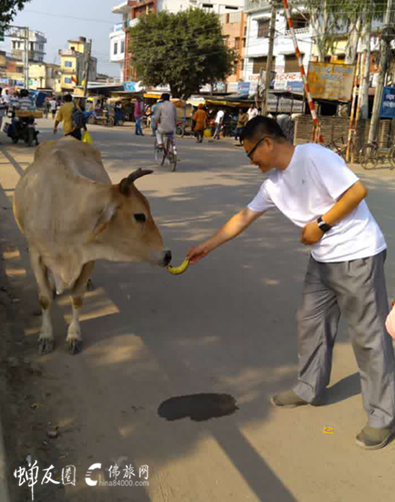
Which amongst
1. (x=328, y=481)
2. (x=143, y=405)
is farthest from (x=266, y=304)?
(x=328, y=481)

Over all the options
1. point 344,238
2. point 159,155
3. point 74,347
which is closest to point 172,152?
A: point 159,155

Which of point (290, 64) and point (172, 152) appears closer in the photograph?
point (172, 152)

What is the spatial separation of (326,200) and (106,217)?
1.39 metres

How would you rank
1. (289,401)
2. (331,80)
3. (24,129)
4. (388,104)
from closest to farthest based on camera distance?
(289,401) < (24,129) < (331,80) < (388,104)

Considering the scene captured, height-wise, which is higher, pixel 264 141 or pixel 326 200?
pixel 264 141

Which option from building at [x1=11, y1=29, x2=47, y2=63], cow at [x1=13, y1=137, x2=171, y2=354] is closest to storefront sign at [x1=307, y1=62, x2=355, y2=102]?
cow at [x1=13, y1=137, x2=171, y2=354]

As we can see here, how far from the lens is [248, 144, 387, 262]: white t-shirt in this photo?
288cm

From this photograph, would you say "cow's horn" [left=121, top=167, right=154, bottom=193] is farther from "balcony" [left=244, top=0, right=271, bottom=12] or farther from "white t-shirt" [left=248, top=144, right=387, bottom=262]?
"balcony" [left=244, top=0, right=271, bottom=12]

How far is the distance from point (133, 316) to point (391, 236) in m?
4.54

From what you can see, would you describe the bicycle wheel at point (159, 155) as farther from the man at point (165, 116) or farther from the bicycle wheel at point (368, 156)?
the bicycle wheel at point (368, 156)

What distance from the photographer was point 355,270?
2.99 metres

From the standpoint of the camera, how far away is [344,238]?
299 centimetres

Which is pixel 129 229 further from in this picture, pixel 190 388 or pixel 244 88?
pixel 244 88

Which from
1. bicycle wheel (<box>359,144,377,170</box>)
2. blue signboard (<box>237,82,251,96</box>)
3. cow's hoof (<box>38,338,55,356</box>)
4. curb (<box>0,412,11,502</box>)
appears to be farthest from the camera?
blue signboard (<box>237,82,251,96</box>)
